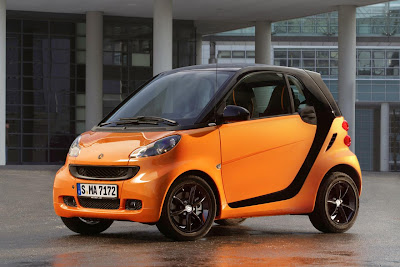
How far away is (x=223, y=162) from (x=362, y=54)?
6663 centimetres

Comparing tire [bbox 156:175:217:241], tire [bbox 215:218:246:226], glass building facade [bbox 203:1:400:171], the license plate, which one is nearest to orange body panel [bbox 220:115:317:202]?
tire [bbox 156:175:217:241]

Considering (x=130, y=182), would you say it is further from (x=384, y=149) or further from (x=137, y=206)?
(x=384, y=149)

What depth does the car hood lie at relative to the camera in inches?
352

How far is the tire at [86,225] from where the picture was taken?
973 centimetres

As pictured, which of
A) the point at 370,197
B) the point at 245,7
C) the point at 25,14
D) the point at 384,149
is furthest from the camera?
the point at 384,149

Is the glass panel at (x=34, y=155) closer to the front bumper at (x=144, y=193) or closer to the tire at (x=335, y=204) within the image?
the tire at (x=335, y=204)

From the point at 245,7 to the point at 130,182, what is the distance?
31.0 m

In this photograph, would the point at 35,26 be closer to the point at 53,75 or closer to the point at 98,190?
the point at 53,75

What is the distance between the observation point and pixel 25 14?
43.5 metres

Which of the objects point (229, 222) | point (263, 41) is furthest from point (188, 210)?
point (263, 41)

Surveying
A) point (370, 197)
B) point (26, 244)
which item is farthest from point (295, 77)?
point (370, 197)

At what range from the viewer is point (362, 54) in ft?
244

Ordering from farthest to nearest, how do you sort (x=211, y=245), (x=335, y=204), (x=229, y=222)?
(x=229, y=222) < (x=335, y=204) < (x=211, y=245)

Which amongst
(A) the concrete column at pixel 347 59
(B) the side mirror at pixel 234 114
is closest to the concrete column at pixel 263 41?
(A) the concrete column at pixel 347 59
